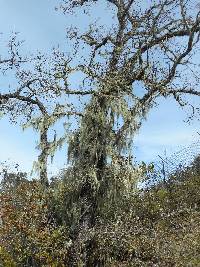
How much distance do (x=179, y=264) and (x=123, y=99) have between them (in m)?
5.17

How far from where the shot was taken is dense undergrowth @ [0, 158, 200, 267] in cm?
1440

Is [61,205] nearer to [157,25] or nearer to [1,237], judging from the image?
[1,237]

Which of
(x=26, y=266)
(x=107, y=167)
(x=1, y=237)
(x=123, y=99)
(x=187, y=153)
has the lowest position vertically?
(x=26, y=266)

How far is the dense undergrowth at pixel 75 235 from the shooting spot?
14.4 meters

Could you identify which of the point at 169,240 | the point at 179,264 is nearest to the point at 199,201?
the point at 169,240

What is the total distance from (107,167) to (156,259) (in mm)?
3179

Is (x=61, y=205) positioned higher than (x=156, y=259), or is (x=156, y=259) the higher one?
(x=61, y=205)

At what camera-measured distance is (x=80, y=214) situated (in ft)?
48.9

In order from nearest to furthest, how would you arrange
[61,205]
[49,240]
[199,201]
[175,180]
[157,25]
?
[49,240], [61,205], [157,25], [199,201], [175,180]

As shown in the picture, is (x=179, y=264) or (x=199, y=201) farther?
(x=199, y=201)

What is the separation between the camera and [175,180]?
22781mm

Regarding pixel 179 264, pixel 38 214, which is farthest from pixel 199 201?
pixel 38 214

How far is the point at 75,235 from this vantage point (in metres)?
14.8

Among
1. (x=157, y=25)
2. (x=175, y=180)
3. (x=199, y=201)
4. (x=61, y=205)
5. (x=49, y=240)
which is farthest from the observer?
(x=175, y=180)
